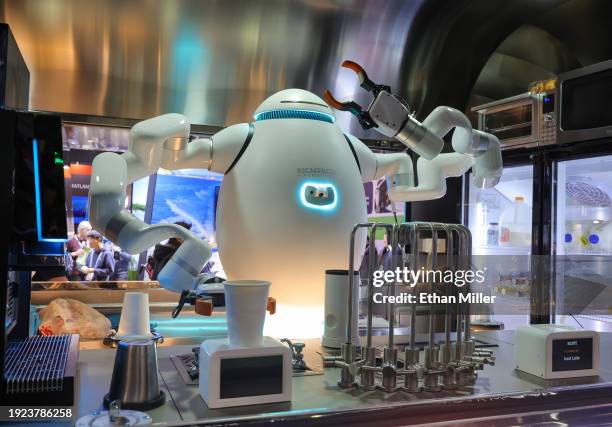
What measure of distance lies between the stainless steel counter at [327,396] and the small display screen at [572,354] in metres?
0.03

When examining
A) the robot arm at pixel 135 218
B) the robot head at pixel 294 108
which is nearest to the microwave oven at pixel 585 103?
the robot head at pixel 294 108

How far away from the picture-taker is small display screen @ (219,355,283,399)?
78cm

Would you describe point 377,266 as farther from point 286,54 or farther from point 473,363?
point 286,54

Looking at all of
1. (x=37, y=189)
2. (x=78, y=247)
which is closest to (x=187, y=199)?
(x=78, y=247)

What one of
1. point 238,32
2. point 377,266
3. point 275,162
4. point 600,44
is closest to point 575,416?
point 377,266

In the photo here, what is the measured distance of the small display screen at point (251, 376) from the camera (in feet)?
2.57

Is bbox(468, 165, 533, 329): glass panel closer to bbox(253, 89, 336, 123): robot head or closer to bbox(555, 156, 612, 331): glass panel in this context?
bbox(555, 156, 612, 331): glass panel

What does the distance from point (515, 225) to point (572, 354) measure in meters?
2.06

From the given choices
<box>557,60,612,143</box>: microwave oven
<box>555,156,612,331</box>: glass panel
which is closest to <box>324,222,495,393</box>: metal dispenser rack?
<box>557,60,612,143</box>: microwave oven

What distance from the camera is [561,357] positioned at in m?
0.98

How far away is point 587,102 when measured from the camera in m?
2.05

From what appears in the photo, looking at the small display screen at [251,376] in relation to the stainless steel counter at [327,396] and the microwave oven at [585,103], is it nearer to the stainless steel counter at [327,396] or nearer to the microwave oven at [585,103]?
the stainless steel counter at [327,396]

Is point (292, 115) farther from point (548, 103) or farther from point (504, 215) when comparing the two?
point (504, 215)

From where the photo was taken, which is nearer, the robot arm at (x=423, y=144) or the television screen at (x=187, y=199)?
the robot arm at (x=423, y=144)
